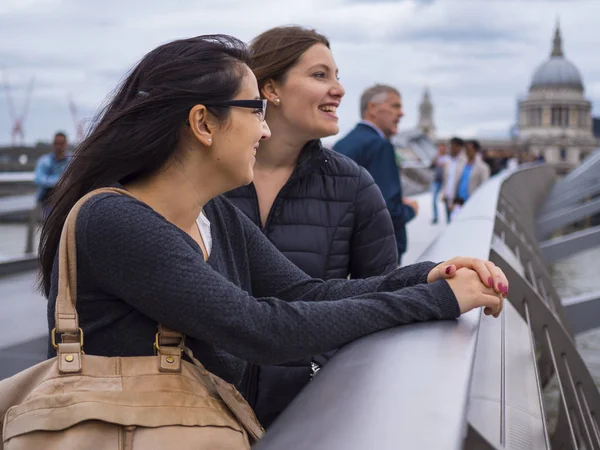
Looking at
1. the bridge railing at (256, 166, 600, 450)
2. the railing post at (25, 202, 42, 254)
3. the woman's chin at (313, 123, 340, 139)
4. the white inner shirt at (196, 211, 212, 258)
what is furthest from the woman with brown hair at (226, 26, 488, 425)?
the railing post at (25, 202, 42, 254)

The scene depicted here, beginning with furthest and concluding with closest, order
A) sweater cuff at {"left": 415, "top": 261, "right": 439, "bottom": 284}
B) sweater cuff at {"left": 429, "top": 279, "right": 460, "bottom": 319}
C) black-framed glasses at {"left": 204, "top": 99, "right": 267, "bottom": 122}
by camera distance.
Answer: sweater cuff at {"left": 415, "top": 261, "right": 439, "bottom": 284}, black-framed glasses at {"left": 204, "top": 99, "right": 267, "bottom": 122}, sweater cuff at {"left": 429, "top": 279, "right": 460, "bottom": 319}

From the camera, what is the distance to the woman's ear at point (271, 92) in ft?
8.77

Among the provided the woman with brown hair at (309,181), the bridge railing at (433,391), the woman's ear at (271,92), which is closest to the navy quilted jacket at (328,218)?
the woman with brown hair at (309,181)

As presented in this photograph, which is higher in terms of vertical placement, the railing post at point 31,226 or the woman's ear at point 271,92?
the woman's ear at point 271,92

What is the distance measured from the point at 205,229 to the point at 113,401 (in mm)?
517

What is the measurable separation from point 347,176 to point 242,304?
115 centimetres

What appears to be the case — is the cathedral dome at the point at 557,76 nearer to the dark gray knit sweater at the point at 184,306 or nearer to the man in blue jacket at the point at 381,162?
the man in blue jacket at the point at 381,162

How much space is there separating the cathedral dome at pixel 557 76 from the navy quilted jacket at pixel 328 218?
10582 centimetres

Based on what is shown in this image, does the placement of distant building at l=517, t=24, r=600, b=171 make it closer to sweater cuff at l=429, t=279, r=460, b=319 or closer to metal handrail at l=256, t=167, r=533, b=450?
sweater cuff at l=429, t=279, r=460, b=319

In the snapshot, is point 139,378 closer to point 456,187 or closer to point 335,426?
point 335,426

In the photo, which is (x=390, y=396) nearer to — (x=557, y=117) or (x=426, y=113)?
(x=557, y=117)

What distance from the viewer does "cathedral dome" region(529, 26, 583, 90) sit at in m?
104

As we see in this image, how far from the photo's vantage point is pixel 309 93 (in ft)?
8.79

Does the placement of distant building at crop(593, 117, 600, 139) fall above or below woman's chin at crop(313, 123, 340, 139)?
below
